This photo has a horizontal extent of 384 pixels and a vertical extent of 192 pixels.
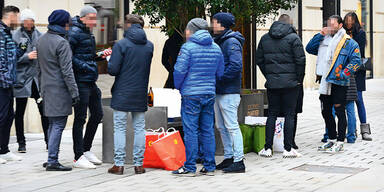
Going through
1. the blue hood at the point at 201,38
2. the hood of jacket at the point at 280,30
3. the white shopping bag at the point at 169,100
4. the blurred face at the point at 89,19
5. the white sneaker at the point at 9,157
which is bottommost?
the white sneaker at the point at 9,157

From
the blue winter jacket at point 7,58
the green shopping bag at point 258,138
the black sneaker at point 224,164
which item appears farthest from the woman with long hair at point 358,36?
the blue winter jacket at point 7,58

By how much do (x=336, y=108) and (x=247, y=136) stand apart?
4.30 ft

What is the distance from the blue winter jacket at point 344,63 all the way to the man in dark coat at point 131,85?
2788 millimetres

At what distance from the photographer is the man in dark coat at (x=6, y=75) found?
905cm

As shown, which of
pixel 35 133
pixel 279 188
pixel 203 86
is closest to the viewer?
pixel 279 188

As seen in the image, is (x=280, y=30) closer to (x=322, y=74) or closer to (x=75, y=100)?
(x=322, y=74)

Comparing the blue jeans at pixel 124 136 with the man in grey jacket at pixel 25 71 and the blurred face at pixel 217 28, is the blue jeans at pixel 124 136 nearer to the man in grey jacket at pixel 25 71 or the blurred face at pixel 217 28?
the blurred face at pixel 217 28

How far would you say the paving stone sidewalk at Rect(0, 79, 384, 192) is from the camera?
7.53 meters

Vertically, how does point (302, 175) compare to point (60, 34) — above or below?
below

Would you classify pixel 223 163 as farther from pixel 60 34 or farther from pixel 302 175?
pixel 60 34

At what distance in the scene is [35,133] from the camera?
12180mm

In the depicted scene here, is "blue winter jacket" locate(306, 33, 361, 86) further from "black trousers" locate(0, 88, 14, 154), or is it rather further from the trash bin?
"black trousers" locate(0, 88, 14, 154)

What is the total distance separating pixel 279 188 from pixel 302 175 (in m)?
0.83

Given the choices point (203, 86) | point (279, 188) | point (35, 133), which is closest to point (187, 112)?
point (203, 86)
